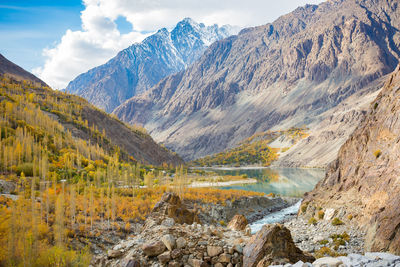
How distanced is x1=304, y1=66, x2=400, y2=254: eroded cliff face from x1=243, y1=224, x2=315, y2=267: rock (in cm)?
659

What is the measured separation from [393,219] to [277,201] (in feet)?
125

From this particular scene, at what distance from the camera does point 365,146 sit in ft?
75.6

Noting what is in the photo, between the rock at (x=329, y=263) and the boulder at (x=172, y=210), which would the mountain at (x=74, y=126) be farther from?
the rock at (x=329, y=263)

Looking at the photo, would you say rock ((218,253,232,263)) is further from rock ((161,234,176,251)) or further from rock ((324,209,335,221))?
rock ((324,209,335,221))

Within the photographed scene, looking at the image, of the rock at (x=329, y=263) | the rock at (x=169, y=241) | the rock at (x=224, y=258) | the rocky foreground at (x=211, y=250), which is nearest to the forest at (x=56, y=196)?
the rocky foreground at (x=211, y=250)

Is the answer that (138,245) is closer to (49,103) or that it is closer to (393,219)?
(393,219)

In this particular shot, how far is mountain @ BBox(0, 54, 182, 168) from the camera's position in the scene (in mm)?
53500

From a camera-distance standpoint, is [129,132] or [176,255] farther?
[129,132]

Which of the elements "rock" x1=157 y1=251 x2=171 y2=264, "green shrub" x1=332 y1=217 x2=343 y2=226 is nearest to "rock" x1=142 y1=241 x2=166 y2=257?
"rock" x1=157 y1=251 x2=171 y2=264

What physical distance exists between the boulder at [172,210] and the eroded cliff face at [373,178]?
460 inches

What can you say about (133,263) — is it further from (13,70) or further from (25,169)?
(13,70)

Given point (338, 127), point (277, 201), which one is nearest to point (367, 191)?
point (277, 201)

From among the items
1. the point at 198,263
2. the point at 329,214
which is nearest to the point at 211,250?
the point at 198,263

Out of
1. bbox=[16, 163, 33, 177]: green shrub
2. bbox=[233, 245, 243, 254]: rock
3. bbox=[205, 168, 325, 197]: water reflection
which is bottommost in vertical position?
bbox=[205, 168, 325, 197]: water reflection
